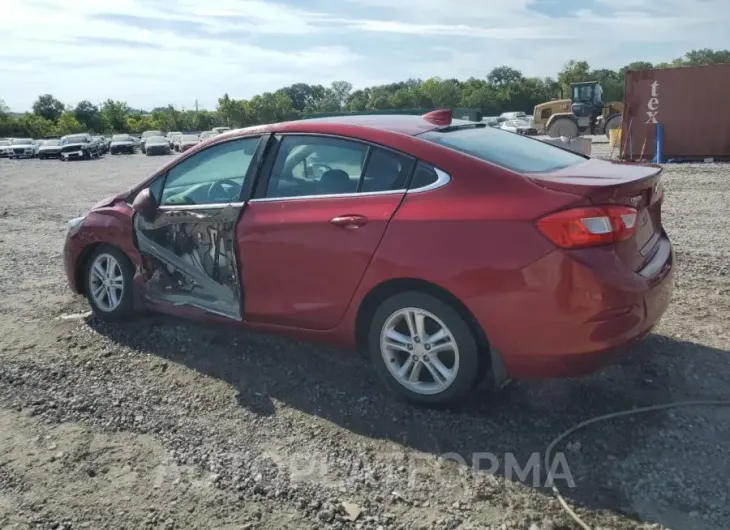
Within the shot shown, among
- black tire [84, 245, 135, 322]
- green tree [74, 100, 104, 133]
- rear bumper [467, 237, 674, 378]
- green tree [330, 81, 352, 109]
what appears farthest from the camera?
green tree [330, 81, 352, 109]

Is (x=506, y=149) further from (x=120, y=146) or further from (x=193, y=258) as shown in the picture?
(x=120, y=146)

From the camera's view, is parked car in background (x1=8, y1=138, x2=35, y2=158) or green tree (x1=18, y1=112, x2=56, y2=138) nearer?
parked car in background (x1=8, y1=138, x2=35, y2=158)

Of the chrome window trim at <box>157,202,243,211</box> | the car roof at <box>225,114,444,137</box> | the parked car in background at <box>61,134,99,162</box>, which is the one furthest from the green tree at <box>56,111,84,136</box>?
the car roof at <box>225,114,444,137</box>

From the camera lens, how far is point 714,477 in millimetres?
2898

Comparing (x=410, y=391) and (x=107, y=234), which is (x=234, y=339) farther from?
(x=410, y=391)

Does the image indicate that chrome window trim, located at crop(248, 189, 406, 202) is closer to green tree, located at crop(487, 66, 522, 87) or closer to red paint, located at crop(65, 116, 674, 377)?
red paint, located at crop(65, 116, 674, 377)

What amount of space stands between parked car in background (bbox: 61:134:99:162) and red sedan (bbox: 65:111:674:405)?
38630 mm

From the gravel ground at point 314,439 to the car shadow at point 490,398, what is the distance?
1 cm

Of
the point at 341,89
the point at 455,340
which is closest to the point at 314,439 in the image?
the point at 455,340

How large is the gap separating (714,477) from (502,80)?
13122 centimetres

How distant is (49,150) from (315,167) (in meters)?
42.7

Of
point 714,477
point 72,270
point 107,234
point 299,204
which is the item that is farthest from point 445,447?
point 72,270

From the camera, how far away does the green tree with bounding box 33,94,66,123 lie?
278ft

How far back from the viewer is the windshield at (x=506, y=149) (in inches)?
142
